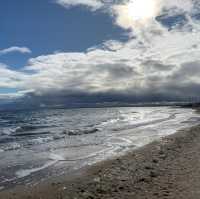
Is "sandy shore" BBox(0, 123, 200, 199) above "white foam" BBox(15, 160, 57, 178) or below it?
above

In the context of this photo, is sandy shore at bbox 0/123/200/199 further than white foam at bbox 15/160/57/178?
No

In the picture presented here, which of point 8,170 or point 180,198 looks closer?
point 180,198

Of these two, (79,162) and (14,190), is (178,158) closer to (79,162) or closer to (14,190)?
(79,162)

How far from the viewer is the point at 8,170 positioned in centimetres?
1363

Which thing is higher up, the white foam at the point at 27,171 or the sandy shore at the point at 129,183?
the sandy shore at the point at 129,183

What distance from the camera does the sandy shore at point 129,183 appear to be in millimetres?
8750

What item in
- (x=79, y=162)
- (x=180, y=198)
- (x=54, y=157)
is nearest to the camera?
(x=180, y=198)

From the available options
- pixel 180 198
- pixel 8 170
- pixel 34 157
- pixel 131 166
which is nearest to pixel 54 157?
pixel 34 157

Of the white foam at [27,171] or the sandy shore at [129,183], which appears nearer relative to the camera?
the sandy shore at [129,183]

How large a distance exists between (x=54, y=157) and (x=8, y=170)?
137 inches

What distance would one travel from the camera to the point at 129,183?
389 inches

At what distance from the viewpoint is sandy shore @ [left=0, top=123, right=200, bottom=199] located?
8.75 metres

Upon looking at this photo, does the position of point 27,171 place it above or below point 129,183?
below

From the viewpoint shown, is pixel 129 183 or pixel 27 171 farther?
pixel 27 171
